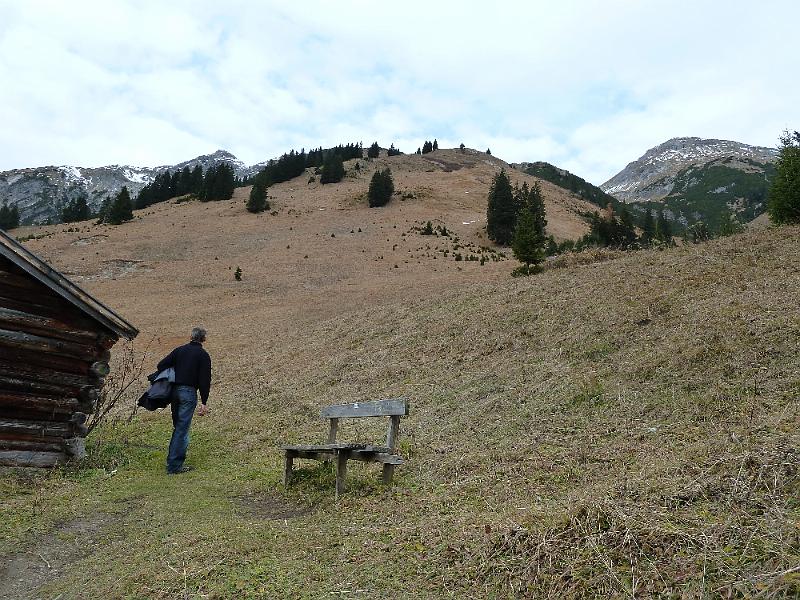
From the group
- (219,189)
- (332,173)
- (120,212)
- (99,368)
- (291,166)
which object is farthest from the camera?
(291,166)

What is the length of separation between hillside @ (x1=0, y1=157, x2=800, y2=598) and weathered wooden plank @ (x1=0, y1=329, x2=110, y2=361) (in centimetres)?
174

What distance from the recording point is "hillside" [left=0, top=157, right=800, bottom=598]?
4.14m

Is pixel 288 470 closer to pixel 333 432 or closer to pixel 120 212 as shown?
pixel 333 432

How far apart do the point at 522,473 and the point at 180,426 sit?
5501 millimetres

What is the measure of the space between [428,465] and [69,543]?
4.27 meters

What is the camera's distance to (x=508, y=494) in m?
6.06

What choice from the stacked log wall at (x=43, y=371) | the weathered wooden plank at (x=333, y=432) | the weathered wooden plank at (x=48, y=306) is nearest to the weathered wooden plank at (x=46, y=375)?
the stacked log wall at (x=43, y=371)

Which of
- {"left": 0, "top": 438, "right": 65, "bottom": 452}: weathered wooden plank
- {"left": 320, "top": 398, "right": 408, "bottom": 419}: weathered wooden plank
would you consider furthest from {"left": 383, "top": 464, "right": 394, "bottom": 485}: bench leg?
{"left": 0, "top": 438, "right": 65, "bottom": 452}: weathered wooden plank

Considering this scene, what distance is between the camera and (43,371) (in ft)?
29.8

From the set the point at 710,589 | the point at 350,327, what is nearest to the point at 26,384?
the point at 710,589

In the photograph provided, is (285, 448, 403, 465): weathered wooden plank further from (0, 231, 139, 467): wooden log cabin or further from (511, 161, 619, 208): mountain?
(511, 161, 619, 208): mountain

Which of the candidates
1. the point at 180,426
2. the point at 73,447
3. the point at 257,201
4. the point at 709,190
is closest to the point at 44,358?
the point at 73,447

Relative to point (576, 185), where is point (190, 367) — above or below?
below

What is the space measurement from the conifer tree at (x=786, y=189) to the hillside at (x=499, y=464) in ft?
10.9
